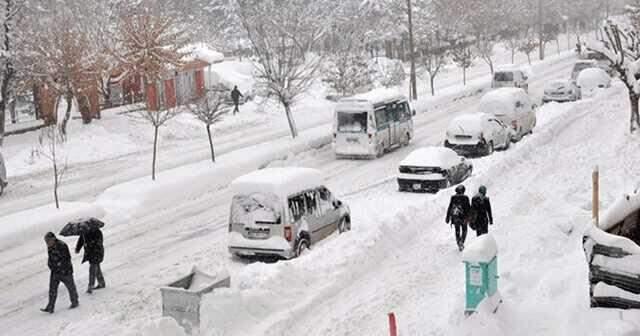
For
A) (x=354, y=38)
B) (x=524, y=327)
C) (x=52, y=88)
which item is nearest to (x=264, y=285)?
(x=524, y=327)

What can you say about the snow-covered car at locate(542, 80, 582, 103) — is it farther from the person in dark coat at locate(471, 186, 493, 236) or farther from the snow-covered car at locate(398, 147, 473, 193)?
the person in dark coat at locate(471, 186, 493, 236)

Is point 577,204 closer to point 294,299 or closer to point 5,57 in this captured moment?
point 294,299

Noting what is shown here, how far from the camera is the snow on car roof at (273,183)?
16859mm

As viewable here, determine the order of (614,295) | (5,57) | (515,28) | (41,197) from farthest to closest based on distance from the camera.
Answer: (515,28)
(5,57)
(41,197)
(614,295)

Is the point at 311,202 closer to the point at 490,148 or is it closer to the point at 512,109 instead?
the point at 490,148

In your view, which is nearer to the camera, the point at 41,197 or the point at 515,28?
the point at 41,197

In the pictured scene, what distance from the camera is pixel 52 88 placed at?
36219 millimetres

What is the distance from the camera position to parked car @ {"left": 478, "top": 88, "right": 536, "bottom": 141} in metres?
31.5

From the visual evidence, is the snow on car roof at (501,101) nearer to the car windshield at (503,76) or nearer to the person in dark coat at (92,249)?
the car windshield at (503,76)

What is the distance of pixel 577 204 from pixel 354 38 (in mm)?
38975

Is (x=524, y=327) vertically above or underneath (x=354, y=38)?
underneath

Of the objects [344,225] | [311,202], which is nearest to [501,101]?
[344,225]

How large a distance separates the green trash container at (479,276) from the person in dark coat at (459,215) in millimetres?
4486

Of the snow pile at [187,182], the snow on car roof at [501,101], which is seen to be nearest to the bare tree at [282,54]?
the snow pile at [187,182]
